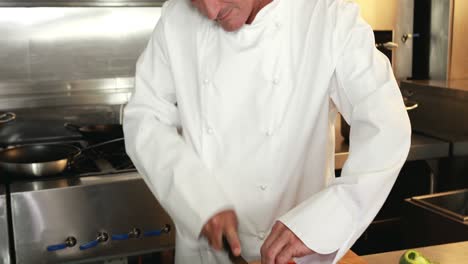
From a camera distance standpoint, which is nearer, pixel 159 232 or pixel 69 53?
pixel 159 232

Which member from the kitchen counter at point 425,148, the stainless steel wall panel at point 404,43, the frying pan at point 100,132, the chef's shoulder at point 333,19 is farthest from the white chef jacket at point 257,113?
the stainless steel wall panel at point 404,43

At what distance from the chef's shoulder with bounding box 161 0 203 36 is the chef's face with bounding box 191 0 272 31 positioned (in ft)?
0.43

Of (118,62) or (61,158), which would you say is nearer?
(61,158)

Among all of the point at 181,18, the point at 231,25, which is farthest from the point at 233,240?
the point at 181,18

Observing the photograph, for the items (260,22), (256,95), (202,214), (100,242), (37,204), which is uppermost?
(260,22)

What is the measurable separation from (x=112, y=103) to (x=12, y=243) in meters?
0.91

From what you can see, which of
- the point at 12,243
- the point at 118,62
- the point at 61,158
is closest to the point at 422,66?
the point at 118,62

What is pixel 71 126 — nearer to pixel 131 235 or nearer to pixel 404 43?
pixel 131 235

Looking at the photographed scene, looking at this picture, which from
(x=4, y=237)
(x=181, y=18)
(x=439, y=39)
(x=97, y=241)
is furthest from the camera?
(x=439, y=39)

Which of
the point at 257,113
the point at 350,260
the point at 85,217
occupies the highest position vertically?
the point at 257,113

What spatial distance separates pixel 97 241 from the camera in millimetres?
2025

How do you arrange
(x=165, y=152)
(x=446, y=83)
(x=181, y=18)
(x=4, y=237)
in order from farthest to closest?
(x=446, y=83) → (x=4, y=237) → (x=181, y=18) → (x=165, y=152)

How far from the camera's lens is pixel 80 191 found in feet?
6.46

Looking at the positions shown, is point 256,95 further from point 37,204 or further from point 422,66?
point 422,66
